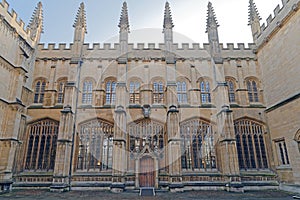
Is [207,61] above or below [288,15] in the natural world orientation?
below

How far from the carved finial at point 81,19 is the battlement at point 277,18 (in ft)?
48.6

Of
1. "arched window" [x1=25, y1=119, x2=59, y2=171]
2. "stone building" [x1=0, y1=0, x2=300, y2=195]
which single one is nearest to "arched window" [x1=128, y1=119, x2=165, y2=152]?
"stone building" [x1=0, y1=0, x2=300, y2=195]

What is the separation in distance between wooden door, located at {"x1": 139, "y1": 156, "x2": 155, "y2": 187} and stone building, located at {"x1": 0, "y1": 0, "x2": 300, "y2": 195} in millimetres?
70

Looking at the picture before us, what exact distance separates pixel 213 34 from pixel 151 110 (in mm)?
8333

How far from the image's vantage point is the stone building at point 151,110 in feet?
43.5

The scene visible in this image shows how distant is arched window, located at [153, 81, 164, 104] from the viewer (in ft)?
53.5

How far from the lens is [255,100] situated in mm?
16531

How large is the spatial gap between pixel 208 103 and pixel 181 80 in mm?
2852

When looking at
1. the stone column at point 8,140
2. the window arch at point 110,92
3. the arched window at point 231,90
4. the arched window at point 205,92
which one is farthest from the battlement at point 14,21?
the arched window at point 231,90

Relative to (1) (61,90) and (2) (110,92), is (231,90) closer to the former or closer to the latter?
(2) (110,92)

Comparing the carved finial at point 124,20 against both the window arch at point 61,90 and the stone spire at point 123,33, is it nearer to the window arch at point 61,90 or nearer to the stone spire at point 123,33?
the stone spire at point 123,33

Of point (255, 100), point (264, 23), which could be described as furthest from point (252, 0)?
point (255, 100)

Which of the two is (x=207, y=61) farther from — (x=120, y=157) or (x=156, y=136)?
(x=120, y=157)

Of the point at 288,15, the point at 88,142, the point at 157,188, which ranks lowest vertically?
the point at 157,188
